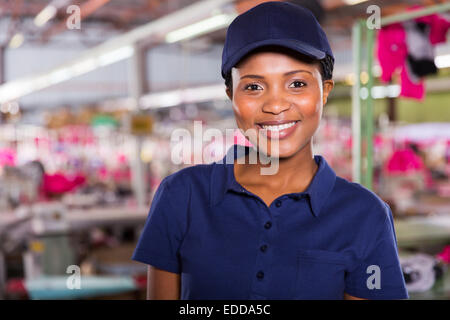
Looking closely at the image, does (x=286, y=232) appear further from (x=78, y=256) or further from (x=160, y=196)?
(x=78, y=256)

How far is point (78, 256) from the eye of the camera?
4.64 m

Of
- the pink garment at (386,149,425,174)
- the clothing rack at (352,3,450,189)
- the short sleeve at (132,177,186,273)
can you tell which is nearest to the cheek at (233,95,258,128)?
the short sleeve at (132,177,186,273)

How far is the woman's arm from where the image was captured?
106 cm

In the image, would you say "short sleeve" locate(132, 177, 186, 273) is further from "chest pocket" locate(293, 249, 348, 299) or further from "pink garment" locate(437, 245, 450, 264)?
"pink garment" locate(437, 245, 450, 264)

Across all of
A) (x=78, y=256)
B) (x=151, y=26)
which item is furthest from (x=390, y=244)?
(x=78, y=256)

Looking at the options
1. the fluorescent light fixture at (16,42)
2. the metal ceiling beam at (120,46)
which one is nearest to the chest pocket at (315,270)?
the metal ceiling beam at (120,46)

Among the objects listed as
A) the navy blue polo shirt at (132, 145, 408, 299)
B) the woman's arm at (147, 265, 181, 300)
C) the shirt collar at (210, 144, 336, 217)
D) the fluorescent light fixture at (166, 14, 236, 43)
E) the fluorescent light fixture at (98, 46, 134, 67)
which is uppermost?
the fluorescent light fixture at (98, 46, 134, 67)

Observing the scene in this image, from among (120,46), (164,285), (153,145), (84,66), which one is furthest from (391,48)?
(153,145)

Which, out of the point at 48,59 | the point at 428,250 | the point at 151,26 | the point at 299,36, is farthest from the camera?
the point at 48,59

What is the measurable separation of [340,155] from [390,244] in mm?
7889

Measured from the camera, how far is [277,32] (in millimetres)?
888

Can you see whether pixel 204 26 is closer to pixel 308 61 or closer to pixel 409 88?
pixel 409 88

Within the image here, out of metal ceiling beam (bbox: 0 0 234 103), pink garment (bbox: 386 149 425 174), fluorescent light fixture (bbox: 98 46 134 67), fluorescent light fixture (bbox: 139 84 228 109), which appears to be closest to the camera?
metal ceiling beam (bbox: 0 0 234 103)

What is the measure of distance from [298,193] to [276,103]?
0.22 meters
